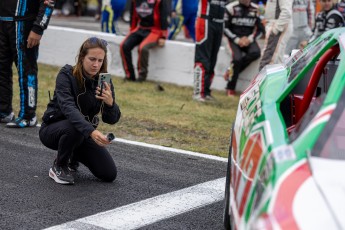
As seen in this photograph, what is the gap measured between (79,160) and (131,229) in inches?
55.2

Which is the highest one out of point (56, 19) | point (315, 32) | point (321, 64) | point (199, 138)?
point (321, 64)

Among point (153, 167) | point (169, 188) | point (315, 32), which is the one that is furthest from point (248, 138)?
point (315, 32)

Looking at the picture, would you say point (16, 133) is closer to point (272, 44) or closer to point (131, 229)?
point (131, 229)

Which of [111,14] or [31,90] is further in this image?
[111,14]

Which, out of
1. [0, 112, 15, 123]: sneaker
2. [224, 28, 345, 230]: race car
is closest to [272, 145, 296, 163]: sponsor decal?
[224, 28, 345, 230]: race car

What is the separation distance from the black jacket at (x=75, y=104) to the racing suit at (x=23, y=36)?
1986mm

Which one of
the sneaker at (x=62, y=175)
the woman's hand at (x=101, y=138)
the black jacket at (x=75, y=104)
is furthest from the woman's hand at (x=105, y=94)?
the sneaker at (x=62, y=175)

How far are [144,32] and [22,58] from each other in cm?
494

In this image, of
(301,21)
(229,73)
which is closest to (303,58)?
(229,73)

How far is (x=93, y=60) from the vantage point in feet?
20.0

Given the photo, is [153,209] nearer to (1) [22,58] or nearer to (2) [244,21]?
(1) [22,58]

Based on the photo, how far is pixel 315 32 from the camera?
424 inches

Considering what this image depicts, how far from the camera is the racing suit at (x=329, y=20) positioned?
10.4 meters

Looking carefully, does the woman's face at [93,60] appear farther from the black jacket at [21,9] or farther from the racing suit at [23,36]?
the black jacket at [21,9]
